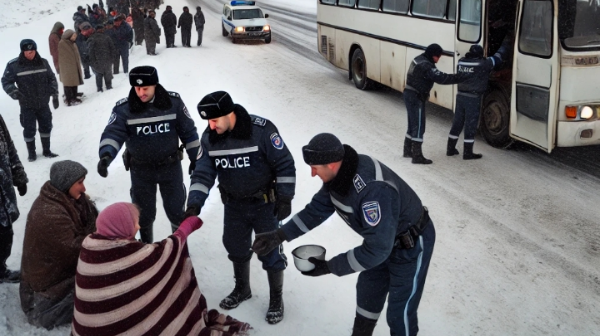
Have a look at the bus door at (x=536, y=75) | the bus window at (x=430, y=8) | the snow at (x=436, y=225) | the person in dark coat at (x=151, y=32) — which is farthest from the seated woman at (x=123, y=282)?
the person in dark coat at (x=151, y=32)

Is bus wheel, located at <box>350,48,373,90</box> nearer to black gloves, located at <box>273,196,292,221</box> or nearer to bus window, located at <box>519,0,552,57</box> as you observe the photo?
bus window, located at <box>519,0,552,57</box>

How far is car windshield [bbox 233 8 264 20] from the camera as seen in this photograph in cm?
2241

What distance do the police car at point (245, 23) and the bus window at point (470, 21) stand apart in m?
12.5

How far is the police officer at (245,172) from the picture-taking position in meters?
4.55

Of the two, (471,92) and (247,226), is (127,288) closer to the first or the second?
(247,226)

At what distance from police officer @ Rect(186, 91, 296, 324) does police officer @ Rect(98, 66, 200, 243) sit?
633mm

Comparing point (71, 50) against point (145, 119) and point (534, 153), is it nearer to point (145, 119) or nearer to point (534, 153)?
point (145, 119)

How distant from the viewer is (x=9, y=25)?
96.4 ft

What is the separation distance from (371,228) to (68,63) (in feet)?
37.0

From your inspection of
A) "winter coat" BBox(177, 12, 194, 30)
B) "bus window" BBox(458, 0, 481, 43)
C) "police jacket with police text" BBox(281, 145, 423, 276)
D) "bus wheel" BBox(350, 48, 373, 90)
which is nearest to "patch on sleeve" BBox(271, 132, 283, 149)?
"police jacket with police text" BBox(281, 145, 423, 276)

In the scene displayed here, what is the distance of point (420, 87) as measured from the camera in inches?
332

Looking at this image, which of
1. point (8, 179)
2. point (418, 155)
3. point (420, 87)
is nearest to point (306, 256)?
point (8, 179)

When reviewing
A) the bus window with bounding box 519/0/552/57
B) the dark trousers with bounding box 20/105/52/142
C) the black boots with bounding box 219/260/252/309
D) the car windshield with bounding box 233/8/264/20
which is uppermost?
the bus window with bounding box 519/0/552/57

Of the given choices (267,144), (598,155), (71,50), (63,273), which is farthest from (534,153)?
(71,50)
